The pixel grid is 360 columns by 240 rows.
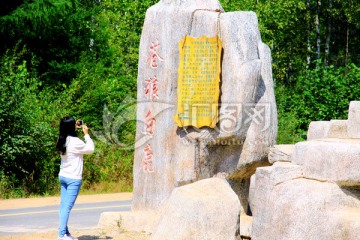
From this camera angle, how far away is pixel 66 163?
10062mm

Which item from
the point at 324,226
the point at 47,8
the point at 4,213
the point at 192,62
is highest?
the point at 47,8

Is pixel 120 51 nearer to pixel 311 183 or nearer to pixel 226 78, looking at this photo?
pixel 226 78

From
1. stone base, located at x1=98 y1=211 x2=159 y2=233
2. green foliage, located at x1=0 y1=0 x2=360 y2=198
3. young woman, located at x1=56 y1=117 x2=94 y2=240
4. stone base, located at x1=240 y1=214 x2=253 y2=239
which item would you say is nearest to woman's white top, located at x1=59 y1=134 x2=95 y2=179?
young woman, located at x1=56 y1=117 x2=94 y2=240

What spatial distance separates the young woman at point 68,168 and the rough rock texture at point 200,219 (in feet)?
4.36

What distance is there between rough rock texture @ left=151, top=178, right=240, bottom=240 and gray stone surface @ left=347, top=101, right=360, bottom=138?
1.70 meters

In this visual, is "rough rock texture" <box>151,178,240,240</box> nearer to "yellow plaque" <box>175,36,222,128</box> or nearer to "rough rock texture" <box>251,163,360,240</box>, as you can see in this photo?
"rough rock texture" <box>251,163,360,240</box>

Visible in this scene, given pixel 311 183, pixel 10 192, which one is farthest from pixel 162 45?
pixel 10 192

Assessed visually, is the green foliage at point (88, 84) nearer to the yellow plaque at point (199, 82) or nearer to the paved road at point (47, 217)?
the paved road at point (47, 217)

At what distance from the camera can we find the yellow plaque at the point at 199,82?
10914 mm

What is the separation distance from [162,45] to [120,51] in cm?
1333

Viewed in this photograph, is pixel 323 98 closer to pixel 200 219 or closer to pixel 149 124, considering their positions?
pixel 149 124

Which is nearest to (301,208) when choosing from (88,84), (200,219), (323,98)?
(200,219)

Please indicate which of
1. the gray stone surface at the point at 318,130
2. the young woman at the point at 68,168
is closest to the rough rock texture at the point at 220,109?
the gray stone surface at the point at 318,130

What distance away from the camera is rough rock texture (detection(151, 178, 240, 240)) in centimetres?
914
